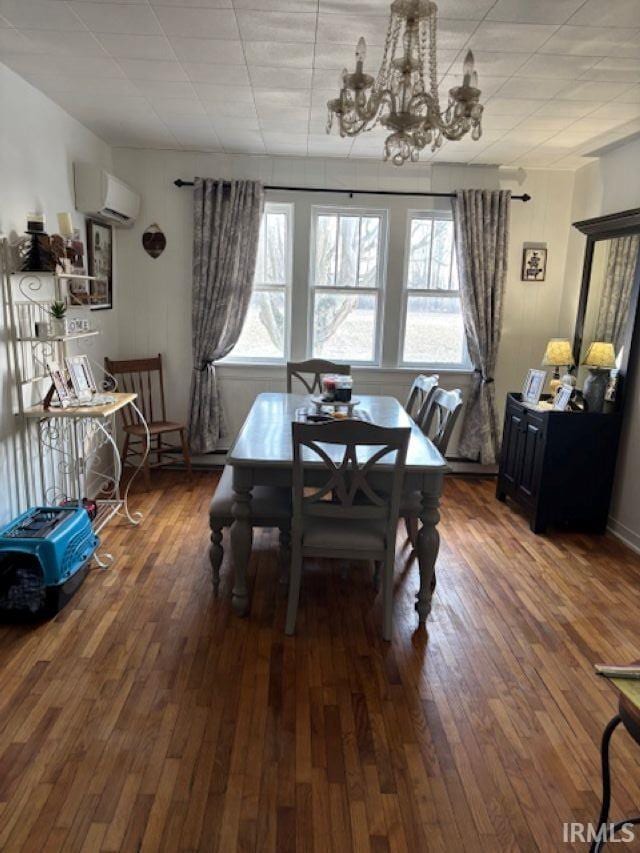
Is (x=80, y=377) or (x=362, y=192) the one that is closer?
(x=80, y=377)

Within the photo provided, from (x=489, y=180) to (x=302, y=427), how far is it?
132 inches

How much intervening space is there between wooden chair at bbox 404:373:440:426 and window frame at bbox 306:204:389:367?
912 mm

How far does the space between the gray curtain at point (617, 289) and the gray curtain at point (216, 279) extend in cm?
258

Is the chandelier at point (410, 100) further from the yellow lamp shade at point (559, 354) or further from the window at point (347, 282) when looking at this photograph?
the window at point (347, 282)

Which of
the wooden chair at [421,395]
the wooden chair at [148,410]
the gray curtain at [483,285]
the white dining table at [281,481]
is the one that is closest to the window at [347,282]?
the gray curtain at [483,285]

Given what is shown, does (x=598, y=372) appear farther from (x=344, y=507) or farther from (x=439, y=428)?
(x=344, y=507)

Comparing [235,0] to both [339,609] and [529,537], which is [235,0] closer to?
A: [339,609]

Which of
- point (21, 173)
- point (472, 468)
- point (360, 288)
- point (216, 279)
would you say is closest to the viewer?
point (21, 173)

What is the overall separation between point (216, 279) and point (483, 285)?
83.8 inches

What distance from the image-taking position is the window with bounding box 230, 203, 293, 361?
15.5 ft

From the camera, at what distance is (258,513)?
2.71 m

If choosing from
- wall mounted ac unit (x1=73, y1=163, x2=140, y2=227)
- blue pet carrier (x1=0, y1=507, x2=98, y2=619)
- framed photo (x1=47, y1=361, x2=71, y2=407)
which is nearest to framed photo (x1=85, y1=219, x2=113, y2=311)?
wall mounted ac unit (x1=73, y1=163, x2=140, y2=227)

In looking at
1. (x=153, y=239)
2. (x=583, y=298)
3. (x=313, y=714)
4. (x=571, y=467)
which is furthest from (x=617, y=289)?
(x=153, y=239)

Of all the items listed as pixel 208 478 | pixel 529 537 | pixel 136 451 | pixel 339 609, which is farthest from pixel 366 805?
pixel 136 451
